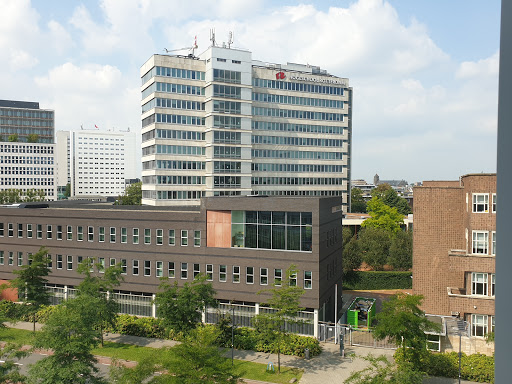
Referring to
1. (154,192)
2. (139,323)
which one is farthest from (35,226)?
(154,192)

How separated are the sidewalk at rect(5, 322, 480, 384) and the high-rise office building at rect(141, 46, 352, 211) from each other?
3815 cm

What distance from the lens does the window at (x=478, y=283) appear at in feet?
102

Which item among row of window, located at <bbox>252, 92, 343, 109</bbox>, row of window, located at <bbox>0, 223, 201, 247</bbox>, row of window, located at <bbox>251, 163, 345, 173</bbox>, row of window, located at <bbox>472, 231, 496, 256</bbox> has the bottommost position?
row of window, located at <bbox>0, 223, 201, 247</bbox>

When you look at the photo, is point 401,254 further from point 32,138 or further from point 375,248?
point 32,138

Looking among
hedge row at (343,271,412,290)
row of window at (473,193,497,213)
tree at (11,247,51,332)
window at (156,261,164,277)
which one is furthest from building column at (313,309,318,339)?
tree at (11,247,51,332)

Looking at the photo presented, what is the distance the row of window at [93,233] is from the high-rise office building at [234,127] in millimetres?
25886

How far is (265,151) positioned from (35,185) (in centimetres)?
9485

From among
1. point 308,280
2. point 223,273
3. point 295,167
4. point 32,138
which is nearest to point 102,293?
point 223,273

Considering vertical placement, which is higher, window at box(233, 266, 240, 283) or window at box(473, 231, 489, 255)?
window at box(473, 231, 489, 255)

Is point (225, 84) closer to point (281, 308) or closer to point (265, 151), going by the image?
point (265, 151)

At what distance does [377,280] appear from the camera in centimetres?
Result: 5941

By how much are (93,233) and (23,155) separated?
113 m

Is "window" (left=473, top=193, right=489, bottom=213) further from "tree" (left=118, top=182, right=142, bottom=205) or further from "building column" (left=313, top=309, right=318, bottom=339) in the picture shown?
"tree" (left=118, top=182, right=142, bottom=205)

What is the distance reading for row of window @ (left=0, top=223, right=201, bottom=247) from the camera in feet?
141
